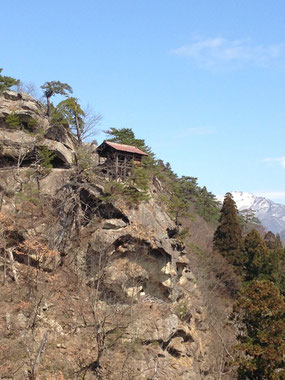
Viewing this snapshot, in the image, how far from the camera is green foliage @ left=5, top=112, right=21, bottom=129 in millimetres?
27109

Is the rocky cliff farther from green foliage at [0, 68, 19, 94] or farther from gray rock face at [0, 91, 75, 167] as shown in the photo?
green foliage at [0, 68, 19, 94]

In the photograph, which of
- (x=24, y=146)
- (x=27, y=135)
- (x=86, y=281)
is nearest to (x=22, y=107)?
(x=27, y=135)

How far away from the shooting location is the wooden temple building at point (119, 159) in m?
25.8

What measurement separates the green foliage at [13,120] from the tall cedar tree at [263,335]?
20.1 meters

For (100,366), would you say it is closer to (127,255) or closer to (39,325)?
(39,325)

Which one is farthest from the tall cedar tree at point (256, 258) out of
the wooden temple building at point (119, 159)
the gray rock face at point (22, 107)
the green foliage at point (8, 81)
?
the green foliage at point (8, 81)

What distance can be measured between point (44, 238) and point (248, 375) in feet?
43.3

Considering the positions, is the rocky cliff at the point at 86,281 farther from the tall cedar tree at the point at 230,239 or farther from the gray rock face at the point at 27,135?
the tall cedar tree at the point at 230,239

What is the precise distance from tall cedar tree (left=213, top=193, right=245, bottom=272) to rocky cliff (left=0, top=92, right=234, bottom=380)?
6.52 metres

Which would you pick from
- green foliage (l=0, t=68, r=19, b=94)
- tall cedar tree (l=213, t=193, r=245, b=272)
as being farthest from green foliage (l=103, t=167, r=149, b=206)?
green foliage (l=0, t=68, r=19, b=94)

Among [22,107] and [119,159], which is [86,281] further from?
[22,107]

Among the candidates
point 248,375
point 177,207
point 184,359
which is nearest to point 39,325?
point 184,359

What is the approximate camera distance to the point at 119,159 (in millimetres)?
26578

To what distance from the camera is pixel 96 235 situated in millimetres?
21875
